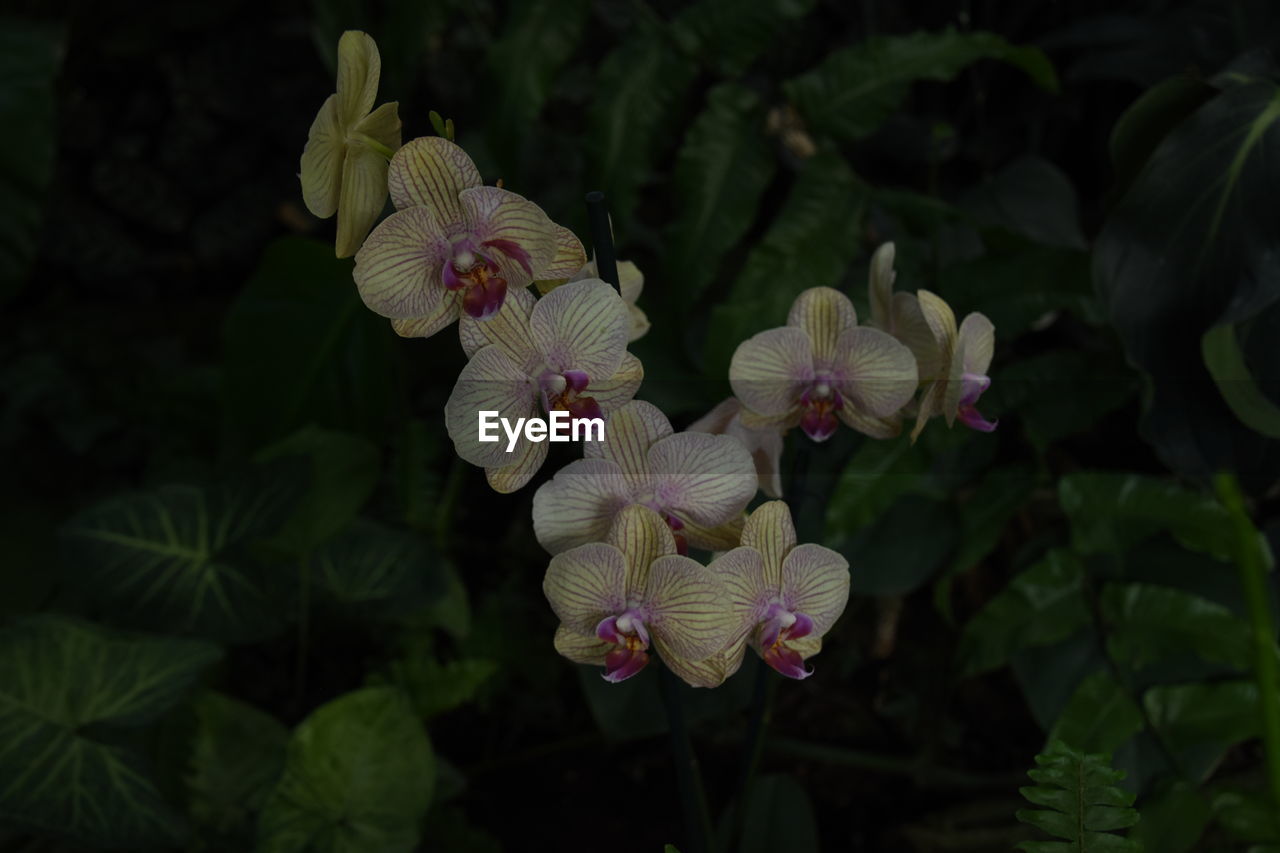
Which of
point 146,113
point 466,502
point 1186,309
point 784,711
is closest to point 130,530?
point 466,502

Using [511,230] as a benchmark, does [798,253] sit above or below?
below

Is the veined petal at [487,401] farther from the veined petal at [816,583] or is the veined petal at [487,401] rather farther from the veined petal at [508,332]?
the veined petal at [816,583]

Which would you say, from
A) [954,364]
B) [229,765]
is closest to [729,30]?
[954,364]

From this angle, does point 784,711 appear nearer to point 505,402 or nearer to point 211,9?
point 505,402

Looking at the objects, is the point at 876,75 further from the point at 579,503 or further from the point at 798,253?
the point at 579,503

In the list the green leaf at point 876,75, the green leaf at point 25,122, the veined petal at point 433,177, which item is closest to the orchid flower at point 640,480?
the veined petal at point 433,177

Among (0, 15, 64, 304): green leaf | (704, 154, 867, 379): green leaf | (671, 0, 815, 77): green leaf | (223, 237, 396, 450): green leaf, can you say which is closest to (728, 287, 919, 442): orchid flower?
(704, 154, 867, 379): green leaf
